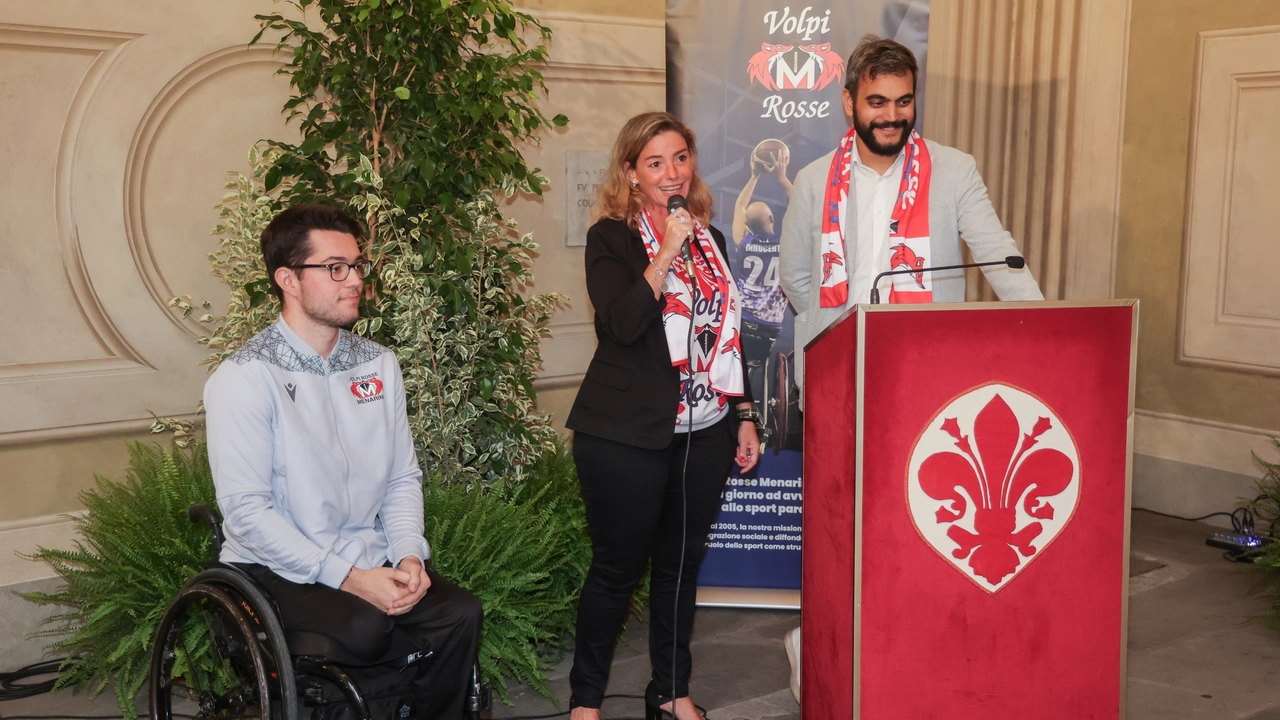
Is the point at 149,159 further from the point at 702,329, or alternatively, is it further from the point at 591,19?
the point at 702,329

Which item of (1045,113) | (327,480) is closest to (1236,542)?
(1045,113)

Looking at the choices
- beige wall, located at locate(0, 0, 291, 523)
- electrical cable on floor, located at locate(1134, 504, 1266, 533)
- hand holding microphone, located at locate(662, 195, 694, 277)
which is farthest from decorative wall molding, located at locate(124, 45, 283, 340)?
electrical cable on floor, located at locate(1134, 504, 1266, 533)

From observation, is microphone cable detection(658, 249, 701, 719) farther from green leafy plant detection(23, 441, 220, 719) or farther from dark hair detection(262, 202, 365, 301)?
green leafy plant detection(23, 441, 220, 719)

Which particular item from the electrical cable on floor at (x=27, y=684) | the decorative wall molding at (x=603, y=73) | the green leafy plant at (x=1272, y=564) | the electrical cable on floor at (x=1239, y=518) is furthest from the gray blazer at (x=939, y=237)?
the electrical cable on floor at (x=1239, y=518)

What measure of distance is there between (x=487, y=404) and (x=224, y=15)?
169cm

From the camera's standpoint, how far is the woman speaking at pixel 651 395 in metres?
2.45

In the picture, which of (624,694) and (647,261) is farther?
(624,694)

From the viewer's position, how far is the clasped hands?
83.7 inches

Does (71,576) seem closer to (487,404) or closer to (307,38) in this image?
(487,404)

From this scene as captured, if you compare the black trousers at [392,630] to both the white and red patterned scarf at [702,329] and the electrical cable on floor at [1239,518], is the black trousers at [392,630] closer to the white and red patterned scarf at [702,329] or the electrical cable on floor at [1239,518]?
the white and red patterned scarf at [702,329]

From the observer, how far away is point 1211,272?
16.5 feet

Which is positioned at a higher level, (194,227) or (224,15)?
(224,15)

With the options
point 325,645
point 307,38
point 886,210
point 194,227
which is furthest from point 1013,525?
point 194,227

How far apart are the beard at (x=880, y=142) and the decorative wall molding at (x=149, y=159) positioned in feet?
7.42
